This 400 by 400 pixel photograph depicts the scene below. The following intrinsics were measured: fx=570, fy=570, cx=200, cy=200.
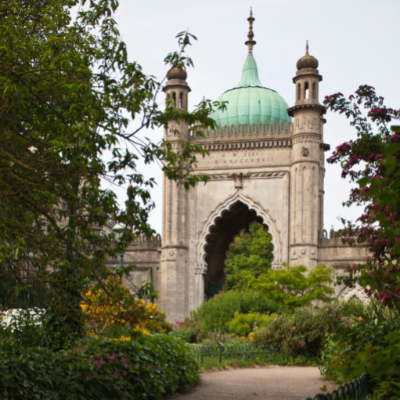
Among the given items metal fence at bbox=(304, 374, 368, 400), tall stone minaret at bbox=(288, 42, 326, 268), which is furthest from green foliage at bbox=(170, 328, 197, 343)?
metal fence at bbox=(304, 374, 368, 400)

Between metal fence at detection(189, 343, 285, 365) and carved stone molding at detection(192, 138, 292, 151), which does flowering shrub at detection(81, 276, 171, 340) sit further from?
carved stone molding at detection(192, 138, 292, 151)

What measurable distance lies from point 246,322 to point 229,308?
4.26 feet

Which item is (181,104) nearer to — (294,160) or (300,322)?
(294,160)

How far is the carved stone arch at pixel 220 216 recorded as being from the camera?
92.5ft

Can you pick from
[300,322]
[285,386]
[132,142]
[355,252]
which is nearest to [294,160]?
[355,252]

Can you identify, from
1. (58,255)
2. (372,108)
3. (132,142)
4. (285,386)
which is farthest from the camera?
(372,108)

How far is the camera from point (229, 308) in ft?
70.9

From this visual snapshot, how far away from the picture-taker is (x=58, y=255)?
7000 mm

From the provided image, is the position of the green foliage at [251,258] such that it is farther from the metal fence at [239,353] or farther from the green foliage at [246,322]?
the metal fence at [239,353]

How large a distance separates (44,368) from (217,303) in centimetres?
1522

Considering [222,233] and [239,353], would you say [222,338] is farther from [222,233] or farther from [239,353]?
[222,233]

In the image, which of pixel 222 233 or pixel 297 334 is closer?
pixel 297 334

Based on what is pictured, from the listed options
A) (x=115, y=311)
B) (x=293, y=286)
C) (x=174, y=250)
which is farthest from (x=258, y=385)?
(x=174, y=250)

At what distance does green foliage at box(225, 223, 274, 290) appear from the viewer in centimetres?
2916
